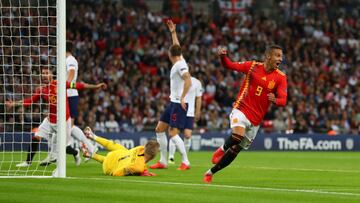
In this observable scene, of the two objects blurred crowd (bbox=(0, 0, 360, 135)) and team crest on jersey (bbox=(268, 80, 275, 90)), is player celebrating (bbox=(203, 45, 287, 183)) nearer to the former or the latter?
team crest on jersey (bbox=(268, 80, 275, 90))

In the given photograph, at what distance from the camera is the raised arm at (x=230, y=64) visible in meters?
14.1

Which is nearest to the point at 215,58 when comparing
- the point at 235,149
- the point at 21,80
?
the point at 21,80

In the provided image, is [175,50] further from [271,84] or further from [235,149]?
[235,149]

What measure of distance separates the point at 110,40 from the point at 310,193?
26907 mm

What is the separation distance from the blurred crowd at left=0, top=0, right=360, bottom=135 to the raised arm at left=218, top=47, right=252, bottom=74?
18420 millimetres

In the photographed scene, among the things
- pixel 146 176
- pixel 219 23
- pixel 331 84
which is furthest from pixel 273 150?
pixel 146 176

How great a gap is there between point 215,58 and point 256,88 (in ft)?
83.6

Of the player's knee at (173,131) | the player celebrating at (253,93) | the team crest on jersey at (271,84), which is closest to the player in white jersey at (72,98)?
the player's knee at (173,131)

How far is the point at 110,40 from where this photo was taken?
127 ft

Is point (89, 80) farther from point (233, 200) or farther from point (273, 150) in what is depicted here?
point (233, 200)

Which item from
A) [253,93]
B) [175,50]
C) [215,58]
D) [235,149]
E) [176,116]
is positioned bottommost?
[235,149]

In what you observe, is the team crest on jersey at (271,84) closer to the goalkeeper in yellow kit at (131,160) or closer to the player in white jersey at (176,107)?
the goalkeeper in yellow kit at (131,160)

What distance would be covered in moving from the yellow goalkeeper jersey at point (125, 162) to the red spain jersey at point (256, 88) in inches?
85.1

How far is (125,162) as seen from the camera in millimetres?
16078
